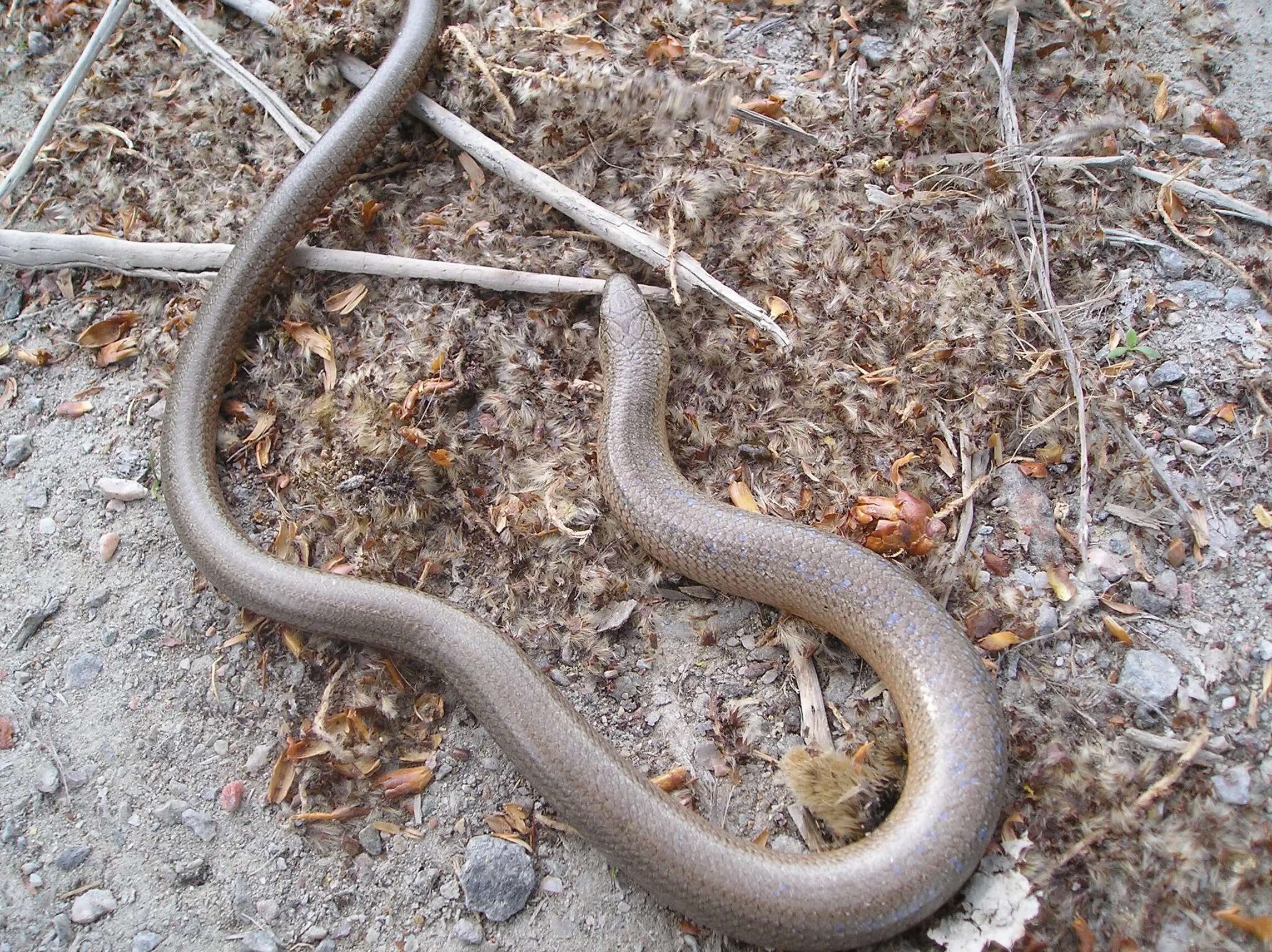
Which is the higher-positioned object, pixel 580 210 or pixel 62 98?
pixel 62 98

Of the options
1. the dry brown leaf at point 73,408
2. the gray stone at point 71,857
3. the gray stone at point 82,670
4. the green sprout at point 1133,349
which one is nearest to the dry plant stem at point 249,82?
the dry brown leaf at point 73,408

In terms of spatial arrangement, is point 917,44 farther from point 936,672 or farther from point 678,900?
point 678,900

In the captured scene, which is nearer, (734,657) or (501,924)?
(501,924)

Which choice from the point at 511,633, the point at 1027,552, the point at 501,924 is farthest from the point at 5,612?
the point at 1027,552

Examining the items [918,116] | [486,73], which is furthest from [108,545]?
[918,116]

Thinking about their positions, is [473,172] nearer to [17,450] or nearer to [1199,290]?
[17,450]
